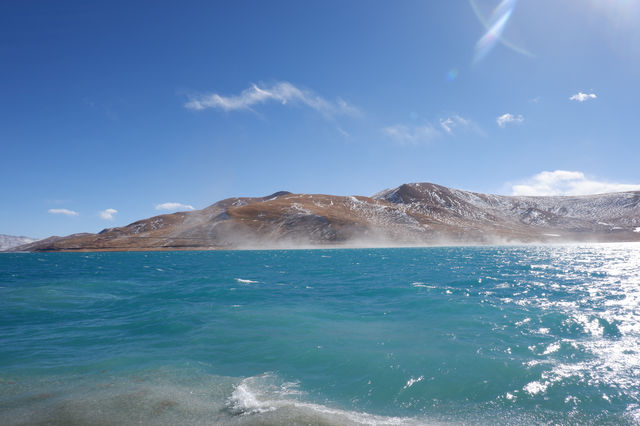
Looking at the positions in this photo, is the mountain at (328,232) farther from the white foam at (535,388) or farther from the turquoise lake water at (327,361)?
the white foam at (535,388)

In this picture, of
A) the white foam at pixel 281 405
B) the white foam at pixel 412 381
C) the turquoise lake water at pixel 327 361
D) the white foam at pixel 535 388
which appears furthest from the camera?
the white foam at pixel 412 381

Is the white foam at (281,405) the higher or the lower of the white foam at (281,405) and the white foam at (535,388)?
the higher

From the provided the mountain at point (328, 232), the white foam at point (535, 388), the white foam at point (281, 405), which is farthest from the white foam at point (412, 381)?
the mountain at point (328, 232)

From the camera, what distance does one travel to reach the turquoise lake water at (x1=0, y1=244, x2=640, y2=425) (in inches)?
339

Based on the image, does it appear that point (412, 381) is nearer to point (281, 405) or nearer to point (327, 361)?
point (327, 361)

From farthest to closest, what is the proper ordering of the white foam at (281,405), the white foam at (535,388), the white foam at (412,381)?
the white foam at (412,381)
the white foam at (535,388)
the white foam at (281,405)

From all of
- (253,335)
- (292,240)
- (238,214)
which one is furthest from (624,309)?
(238,214)

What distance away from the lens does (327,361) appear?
12.1 metres

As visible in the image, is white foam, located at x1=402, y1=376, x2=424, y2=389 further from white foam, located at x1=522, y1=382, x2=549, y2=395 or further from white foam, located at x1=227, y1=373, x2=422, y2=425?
white foam, located at x1=522, y1=382, x2=549, y2=395

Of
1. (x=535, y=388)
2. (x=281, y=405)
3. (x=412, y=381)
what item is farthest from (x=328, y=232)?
(x=281, y=405)

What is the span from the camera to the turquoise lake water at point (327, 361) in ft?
28.2

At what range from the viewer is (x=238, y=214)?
173000 mm

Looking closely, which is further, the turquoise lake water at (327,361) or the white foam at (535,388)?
the white foam at (535,388)

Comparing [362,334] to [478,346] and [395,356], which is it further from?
[478,346]
